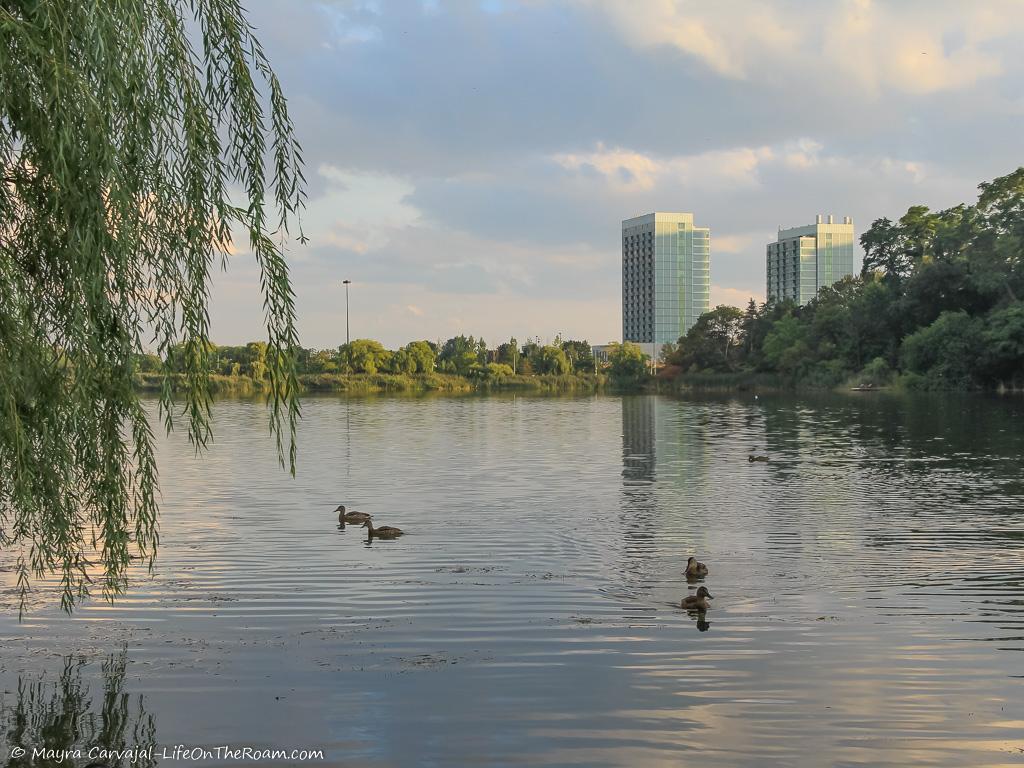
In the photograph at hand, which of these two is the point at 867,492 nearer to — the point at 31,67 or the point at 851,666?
the point at 851,666

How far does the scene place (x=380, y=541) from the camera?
17.2 meters

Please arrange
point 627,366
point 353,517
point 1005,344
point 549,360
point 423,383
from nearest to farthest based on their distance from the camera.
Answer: point 353,517 < point 1005,344 < point 423,383 < point 627,366 < point 549,360

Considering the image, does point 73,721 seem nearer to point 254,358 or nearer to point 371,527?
point 371,527

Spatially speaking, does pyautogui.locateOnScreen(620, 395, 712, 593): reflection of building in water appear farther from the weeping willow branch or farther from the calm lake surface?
A: the weeping willow branch

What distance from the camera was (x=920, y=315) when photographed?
282 ft

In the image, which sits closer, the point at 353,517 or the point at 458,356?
the point at 353,517

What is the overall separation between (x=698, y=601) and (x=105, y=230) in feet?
26.4

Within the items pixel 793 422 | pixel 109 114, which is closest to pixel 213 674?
pixel 109 114

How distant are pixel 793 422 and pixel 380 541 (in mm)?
35987

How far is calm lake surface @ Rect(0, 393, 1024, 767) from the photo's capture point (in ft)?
26.7

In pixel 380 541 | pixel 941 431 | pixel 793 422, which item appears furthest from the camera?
pixel 793 422

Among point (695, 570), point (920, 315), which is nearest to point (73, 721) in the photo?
point (695, 570)

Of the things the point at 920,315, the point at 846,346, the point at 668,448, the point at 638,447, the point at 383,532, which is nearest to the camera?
the point at 383,532

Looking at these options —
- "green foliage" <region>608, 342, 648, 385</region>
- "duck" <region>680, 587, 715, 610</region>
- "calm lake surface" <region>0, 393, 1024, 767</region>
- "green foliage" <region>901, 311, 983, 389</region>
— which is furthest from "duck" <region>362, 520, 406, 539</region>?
"green foliage" <region>608, 342, 648, 385</region>
